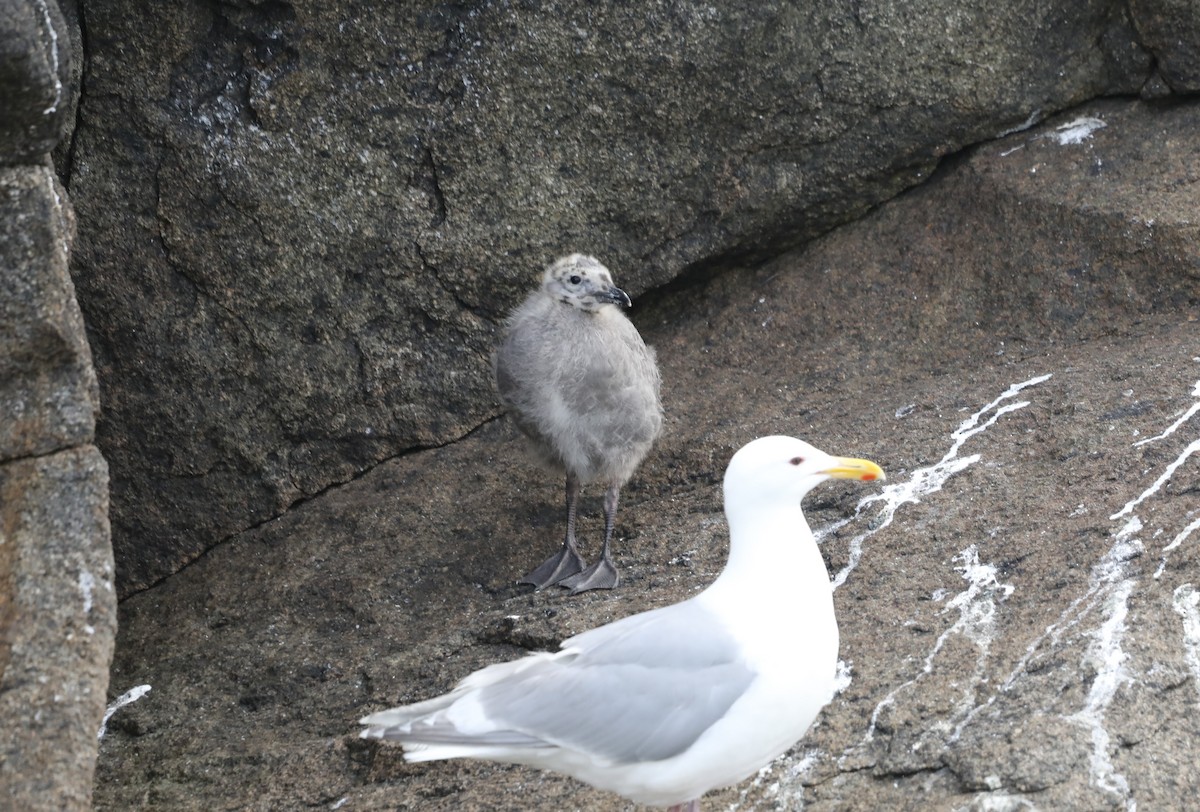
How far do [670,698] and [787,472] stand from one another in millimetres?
637

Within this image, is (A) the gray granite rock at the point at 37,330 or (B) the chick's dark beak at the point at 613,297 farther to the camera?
(B) the chick's dark beak at the point at 613,297

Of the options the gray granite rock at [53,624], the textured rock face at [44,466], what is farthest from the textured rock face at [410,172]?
the gray granite rock at [53,624]

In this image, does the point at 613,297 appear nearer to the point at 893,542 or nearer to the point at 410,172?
the point at 410,172

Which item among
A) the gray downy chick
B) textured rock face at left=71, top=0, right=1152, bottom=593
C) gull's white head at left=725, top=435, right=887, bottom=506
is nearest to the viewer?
gull's white head at left=725, top=435, right=887, bottom=506

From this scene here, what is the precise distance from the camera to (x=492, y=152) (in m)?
6.02

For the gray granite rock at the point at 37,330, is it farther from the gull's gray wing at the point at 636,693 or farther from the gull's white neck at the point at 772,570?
the gull's white neck at the point at 772,570

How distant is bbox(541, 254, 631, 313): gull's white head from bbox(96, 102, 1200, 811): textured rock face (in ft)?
2.48

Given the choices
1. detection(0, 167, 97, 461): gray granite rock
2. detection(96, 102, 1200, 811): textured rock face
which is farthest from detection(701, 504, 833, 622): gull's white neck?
detection(0, 167, 97, 461): gray granite rock

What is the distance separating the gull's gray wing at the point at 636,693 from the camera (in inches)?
130

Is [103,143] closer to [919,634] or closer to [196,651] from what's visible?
[196,651]

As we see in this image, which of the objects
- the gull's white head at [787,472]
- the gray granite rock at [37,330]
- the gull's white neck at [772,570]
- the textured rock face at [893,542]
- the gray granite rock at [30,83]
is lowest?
the textured rock face at [893,542]

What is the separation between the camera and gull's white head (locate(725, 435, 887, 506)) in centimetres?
357

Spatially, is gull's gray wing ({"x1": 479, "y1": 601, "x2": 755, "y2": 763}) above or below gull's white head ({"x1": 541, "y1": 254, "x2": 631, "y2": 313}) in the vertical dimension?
below

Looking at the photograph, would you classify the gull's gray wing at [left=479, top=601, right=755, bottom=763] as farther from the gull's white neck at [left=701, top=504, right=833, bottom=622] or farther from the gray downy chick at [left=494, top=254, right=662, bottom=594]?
the gray downy chick at [left=494, top=254, right=662, bottom=594]
